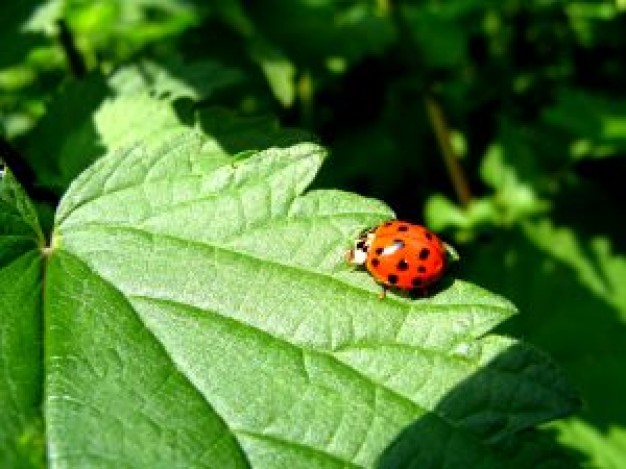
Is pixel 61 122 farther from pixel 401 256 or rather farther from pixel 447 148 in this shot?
pixel 447 148

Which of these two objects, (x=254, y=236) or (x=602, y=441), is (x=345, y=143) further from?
(x=254, y=236)

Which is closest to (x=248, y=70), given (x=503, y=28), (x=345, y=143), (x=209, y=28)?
(x=209, y=28)

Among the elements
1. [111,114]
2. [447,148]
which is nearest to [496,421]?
[111,114]

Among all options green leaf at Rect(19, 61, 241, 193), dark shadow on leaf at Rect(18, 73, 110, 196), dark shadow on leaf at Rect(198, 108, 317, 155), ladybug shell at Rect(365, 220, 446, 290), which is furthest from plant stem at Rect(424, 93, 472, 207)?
ladybug shell at Rect(365, 220, 446, 290)

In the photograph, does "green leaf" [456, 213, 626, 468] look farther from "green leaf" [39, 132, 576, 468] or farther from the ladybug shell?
"green leaf" [39, 132, 576, 468]

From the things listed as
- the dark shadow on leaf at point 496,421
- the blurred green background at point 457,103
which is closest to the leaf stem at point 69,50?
the blurred green background at point 457,103

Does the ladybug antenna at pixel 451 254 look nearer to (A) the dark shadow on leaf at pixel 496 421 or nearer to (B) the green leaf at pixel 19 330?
(A) the dark shadow on leaf at pixel 496 421
